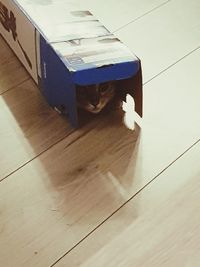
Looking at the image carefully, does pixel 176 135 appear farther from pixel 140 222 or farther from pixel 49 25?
pixel 49 25

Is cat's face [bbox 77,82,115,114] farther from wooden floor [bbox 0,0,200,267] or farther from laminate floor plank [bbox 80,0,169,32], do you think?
laminate floor plank [bbox 80,0,169,32]

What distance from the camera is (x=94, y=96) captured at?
2.53 feet

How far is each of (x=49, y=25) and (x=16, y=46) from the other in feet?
0.54

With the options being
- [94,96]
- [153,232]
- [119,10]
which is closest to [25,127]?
[94,96]

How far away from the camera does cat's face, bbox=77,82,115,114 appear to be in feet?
2.52

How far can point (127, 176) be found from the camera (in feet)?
2.27

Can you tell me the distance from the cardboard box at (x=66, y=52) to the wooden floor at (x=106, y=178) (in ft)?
0.17

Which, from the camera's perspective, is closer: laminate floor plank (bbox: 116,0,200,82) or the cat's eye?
the cat's eye

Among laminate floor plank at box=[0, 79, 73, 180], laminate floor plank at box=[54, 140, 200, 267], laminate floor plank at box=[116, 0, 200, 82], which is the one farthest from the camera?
laminate floor plank at box=[116, 0, 200, 82]

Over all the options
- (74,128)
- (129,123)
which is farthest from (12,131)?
(129,123)

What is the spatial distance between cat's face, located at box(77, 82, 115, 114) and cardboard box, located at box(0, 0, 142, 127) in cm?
3

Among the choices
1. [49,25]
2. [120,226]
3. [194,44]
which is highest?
[49,25]

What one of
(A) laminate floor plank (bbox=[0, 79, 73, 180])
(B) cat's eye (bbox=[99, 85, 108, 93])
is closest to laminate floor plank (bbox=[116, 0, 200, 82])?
(B) cat's eye (bbox=[99, 85, 108, 93])

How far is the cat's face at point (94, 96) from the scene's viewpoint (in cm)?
77
